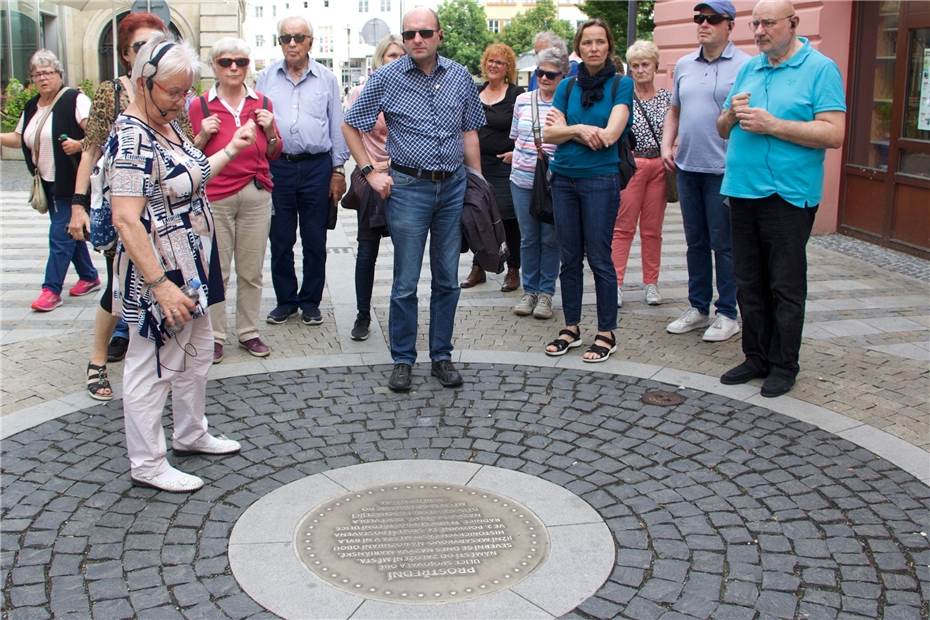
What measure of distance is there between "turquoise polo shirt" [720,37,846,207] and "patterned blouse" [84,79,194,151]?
9.92 ft

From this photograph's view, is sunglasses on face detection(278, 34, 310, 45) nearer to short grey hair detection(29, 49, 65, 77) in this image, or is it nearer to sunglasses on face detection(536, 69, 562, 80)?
sunglasses on face detection(536, 69, 562, 80)

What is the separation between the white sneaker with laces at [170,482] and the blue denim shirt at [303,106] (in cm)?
304

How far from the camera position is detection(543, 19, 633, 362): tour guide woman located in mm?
6012

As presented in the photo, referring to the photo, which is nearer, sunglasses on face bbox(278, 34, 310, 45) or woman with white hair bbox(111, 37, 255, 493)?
woman with white hair bbox(111, 37, 255, 493)

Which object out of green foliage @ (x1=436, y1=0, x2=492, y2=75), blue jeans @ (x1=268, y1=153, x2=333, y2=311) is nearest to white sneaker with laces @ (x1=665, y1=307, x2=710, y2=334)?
blue jeans @ (x1=268, y1=153, x2=333, y2=311)

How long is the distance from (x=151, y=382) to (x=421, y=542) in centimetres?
138

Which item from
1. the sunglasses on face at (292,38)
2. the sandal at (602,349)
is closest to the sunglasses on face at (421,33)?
the sunglasses on face at (292,38)

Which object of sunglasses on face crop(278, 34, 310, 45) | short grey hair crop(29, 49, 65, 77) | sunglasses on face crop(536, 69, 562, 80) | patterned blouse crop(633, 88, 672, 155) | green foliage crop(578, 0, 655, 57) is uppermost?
green foliage crop(578, 0, 655, 57)

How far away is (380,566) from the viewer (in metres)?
3.67

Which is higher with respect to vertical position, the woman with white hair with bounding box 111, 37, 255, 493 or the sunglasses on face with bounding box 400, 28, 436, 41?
the sunglasses on face with bounding box 400, 28, 436, 41

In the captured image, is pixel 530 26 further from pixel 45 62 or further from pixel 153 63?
pixel 153 63

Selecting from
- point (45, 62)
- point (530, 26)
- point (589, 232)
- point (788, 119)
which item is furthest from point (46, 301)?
point (530, 26)

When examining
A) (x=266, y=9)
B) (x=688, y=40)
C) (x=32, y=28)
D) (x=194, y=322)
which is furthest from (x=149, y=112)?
(x=266, y=9)

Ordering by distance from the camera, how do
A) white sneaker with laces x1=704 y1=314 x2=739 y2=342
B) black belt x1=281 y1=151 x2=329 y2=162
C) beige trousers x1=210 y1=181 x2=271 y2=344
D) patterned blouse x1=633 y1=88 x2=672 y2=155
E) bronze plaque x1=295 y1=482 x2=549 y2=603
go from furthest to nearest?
patterned blouse x1=633 y1=88 x2=672 y2=155 < black belt x1=281 y1=151 x2=329 y2=162 < white sneaker with laces x1=704 y1=314 x2=739 y2=342 < beige trousers x1=210 y1=181 x2=271 y2=344 < bronze plaque x1=295 y1=482 x2=549 y2=603
